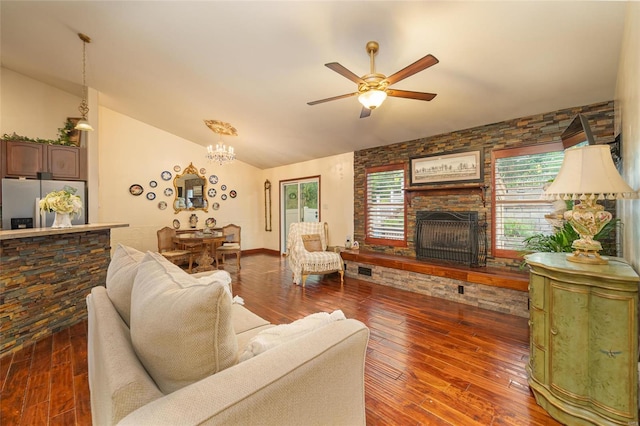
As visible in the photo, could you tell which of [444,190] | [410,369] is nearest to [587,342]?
[410,369]

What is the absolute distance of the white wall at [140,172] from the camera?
5.31 m

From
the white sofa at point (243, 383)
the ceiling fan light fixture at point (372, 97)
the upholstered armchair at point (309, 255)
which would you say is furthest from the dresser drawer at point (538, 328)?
the upholstered armchair at point (309, 255)

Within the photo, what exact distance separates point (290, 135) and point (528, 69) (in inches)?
140

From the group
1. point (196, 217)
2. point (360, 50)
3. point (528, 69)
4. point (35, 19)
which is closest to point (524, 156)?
point (528, 69)

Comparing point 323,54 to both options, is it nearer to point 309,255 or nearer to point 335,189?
point 309,255

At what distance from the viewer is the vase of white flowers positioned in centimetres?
279

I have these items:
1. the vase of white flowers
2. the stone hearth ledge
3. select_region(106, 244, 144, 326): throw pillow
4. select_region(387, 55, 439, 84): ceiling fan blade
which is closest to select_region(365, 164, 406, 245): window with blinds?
the stone hearth ledge

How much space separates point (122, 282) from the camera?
1.39 m

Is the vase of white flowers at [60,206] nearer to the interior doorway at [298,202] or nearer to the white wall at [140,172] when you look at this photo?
the white wall at [140,172]

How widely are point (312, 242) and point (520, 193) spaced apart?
326 cm

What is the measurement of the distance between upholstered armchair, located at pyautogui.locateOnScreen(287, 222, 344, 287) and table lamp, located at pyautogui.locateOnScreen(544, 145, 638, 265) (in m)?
3.21

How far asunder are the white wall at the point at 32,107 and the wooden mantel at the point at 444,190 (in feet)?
20.1

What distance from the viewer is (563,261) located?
177 centimetres

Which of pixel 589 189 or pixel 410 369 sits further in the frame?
pixel 410 369
